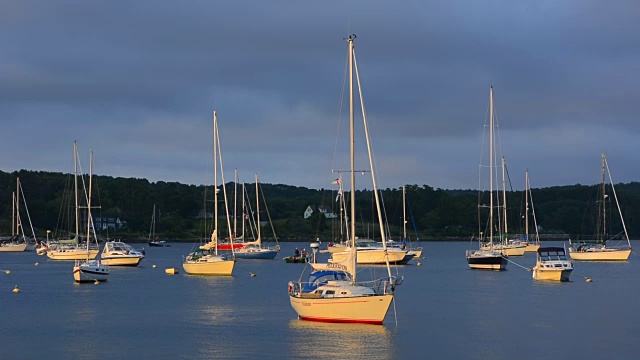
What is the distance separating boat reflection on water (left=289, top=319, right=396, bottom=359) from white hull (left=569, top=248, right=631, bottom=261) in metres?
77.3

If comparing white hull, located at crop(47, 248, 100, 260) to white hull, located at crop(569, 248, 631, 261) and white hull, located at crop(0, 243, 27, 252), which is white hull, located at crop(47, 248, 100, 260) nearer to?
white hull, located at crop(0, 243, 27, 252)

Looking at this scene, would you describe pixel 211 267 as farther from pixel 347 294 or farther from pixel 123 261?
pixel 347 294

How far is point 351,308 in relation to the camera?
4981cm

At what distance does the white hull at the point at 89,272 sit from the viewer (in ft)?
283

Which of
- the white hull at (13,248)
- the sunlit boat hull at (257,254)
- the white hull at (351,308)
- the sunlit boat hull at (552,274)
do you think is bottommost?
the white hull at (351,308)

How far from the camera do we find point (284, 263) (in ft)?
420

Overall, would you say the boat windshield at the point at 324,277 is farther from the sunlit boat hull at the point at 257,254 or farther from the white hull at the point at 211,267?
the sunlit boat hull at the point at 257,254

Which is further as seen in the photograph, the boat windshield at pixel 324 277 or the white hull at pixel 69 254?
the white hull at pixel 69 254

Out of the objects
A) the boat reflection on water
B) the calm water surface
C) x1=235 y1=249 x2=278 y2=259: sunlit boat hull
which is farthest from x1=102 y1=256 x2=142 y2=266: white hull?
the boat reflection on water

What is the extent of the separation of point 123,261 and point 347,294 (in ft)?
222

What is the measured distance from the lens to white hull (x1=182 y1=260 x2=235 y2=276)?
90625mm

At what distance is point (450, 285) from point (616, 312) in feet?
81.4

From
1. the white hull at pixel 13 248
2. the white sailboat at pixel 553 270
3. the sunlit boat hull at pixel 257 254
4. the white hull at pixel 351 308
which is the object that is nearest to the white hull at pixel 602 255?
the white sailboat at pixel 553 270

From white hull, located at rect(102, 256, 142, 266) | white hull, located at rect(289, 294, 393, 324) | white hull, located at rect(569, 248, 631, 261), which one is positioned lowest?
white hull, located at rect(289, 294, 393, 324)
